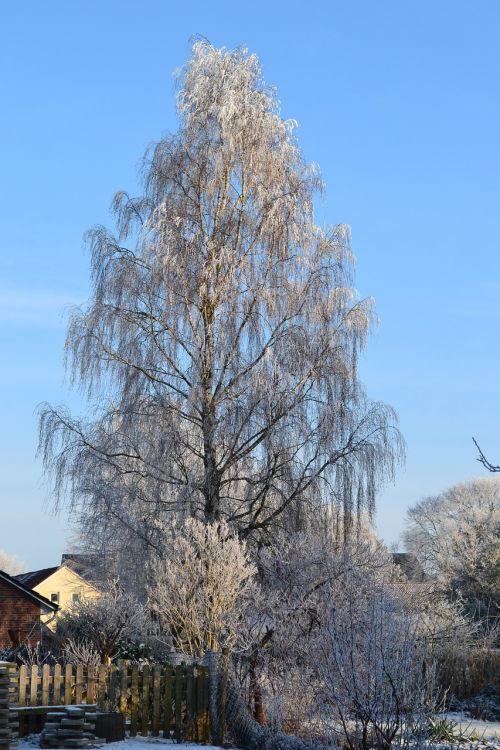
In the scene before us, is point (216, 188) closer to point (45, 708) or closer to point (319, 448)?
point (319, 448)

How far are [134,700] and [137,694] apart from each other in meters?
0.12

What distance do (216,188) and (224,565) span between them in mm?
9482

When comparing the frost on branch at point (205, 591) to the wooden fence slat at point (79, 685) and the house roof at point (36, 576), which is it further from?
the house roof at point (36, 576)

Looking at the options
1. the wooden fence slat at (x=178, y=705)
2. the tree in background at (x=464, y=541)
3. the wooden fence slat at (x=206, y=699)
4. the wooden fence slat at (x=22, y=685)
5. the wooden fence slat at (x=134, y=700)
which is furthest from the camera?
the tree in background at (x=464, y=541)

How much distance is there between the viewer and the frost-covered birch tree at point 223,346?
2122 centimetres

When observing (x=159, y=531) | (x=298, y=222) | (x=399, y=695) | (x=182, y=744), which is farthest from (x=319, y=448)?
(x=399, y=695)

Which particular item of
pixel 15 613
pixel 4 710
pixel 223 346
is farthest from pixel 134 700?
pixel 15 613

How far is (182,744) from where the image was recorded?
51.0ft

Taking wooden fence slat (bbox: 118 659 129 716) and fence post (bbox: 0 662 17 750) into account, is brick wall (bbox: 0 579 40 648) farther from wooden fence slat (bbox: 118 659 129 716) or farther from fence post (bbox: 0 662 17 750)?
fence post (bbox: 0 662 17 750)

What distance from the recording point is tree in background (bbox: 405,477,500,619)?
148 feet

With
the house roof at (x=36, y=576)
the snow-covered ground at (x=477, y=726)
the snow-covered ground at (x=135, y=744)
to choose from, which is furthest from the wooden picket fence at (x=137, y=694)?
the house roof at (x=36, y=576)

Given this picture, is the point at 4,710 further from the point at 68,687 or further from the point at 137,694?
the point at 137,694

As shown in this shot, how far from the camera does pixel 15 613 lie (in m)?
35.2

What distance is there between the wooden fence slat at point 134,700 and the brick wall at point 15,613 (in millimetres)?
19455
